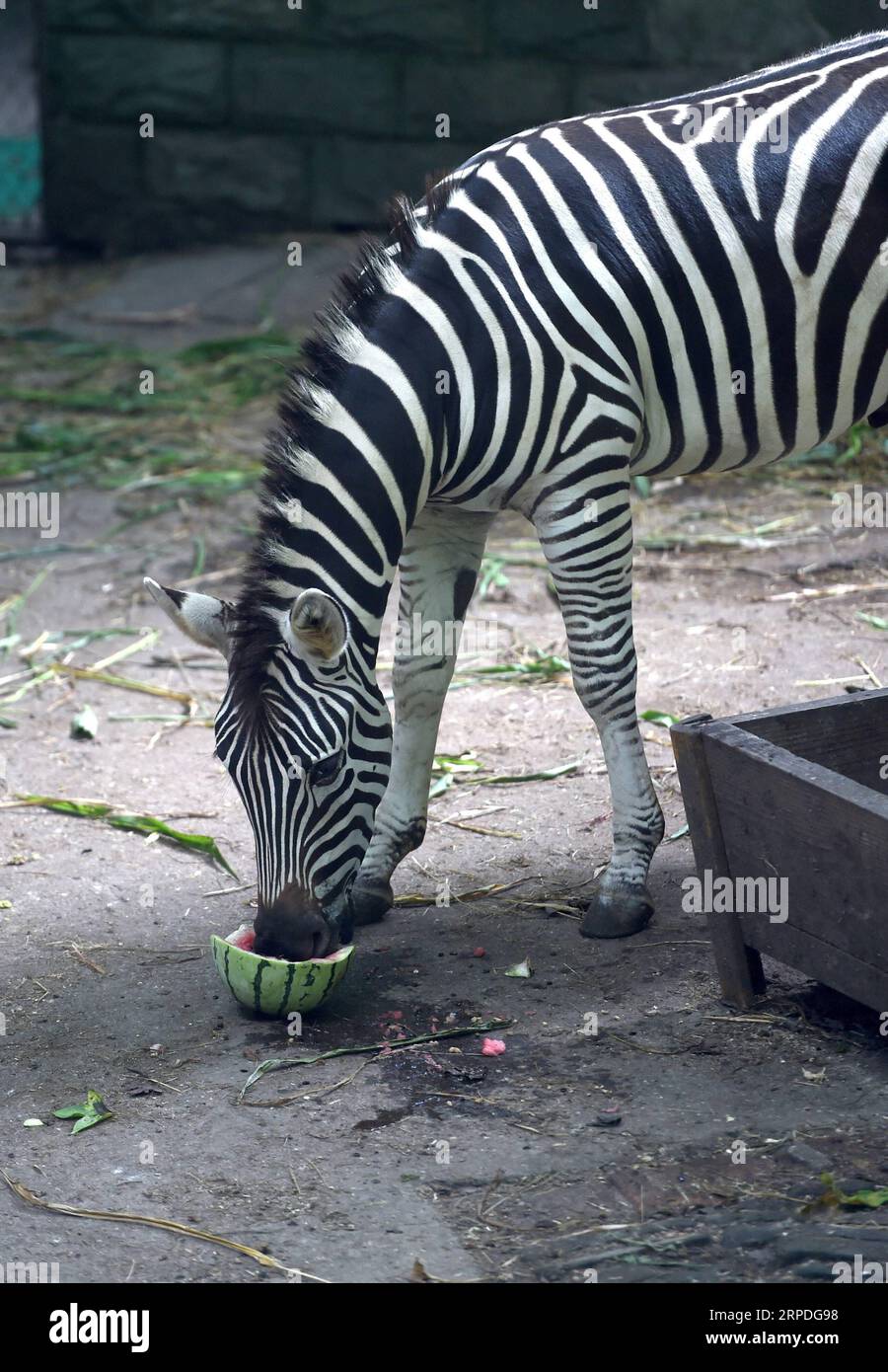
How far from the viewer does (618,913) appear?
449 centimetres

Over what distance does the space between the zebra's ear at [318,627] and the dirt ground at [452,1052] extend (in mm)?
1043

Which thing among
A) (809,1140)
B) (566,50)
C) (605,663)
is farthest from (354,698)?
(566,50)

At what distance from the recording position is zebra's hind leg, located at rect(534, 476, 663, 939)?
4.30 metres

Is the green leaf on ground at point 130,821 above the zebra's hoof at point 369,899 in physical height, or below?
above

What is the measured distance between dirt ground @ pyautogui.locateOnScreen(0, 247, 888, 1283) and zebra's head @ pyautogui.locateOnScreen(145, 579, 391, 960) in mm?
393

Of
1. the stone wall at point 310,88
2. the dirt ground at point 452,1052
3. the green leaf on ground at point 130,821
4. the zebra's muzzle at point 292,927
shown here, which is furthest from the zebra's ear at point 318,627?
the stone wall at point 310,88

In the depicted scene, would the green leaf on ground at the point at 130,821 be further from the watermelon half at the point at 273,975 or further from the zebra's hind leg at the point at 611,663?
the zebra's hind leg at the point at 611,663

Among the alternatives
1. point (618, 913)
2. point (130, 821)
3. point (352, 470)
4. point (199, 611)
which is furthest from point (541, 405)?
point (130, 821)

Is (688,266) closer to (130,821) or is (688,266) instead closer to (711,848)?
(711,848)

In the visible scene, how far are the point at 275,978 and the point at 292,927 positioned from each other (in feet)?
0.48

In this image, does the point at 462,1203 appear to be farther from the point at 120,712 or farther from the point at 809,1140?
the point at 120,712

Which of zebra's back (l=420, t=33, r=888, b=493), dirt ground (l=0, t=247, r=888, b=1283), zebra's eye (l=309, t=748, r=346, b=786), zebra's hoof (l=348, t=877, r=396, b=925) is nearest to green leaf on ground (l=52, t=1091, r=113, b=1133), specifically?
dirt ground (l=0, t=247, r=888, b=1283)

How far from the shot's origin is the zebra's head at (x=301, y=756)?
3.80m

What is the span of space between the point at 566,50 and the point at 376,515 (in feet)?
26.0
